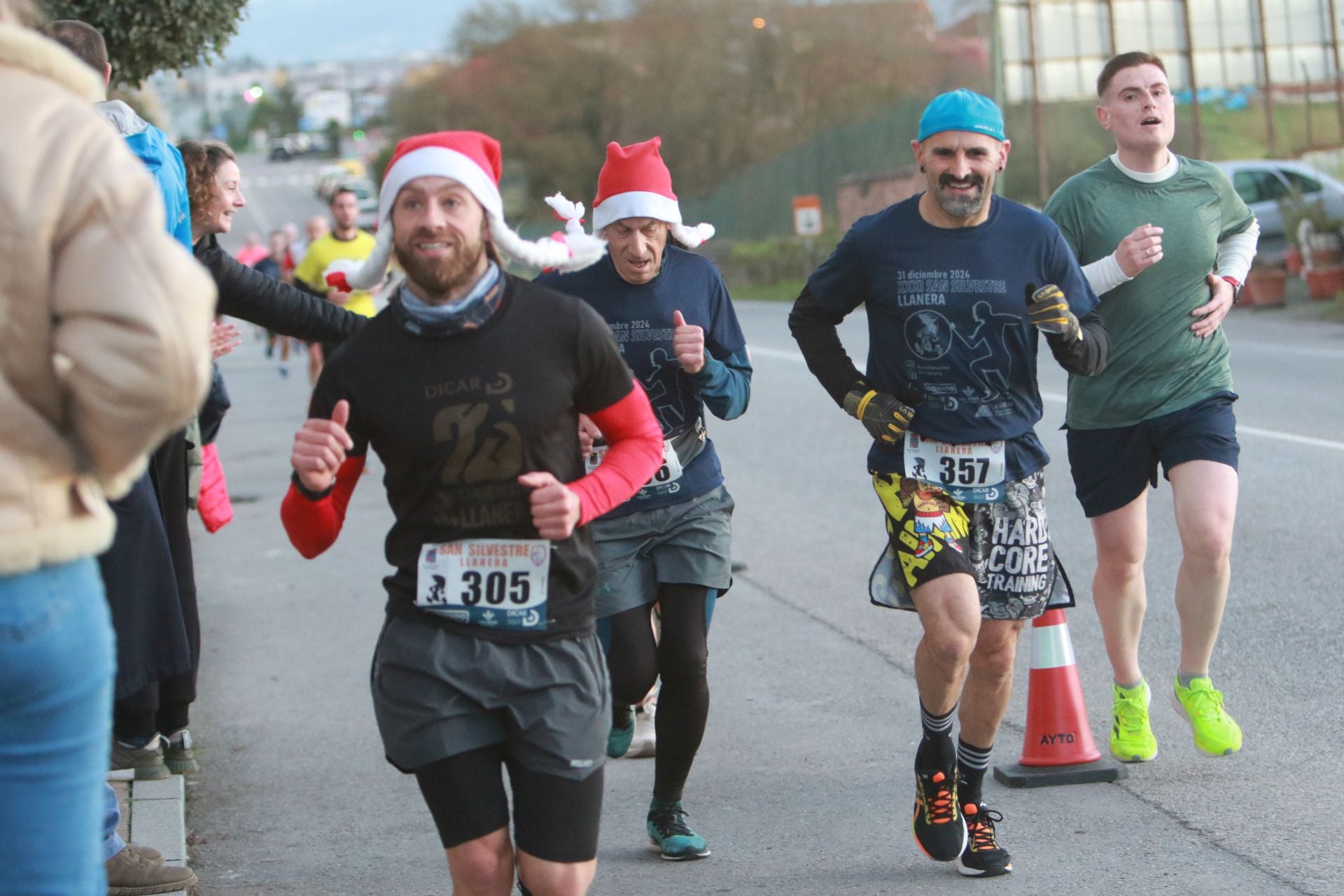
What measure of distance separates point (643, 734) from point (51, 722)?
3.77 meters

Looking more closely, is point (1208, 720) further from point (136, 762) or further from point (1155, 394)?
point (136, 762)

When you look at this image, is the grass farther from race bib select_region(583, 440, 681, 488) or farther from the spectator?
the spectator

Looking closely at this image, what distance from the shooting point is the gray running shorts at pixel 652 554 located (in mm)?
4973

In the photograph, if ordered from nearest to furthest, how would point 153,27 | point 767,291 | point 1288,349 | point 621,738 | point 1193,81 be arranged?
point 621,738, point 153,27, point 1288,349, point 1193,81, point 767,291

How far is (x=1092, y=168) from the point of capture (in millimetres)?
5793

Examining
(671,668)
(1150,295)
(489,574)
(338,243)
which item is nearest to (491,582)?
(489,574)

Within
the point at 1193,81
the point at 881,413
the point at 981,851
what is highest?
the point at 1193,81

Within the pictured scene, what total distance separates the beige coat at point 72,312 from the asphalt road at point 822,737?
101 inches

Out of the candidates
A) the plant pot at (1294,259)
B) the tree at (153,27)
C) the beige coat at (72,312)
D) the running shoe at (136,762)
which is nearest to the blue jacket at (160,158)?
the running shoe at (136,762)

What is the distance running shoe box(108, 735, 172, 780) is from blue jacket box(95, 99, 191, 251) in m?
1.59

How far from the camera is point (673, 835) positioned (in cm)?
489

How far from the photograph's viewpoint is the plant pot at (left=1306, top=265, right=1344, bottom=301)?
22.8 meters

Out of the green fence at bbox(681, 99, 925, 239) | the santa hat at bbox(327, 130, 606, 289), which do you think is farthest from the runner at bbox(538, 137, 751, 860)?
the green fence at bbox(681, 99, 925, 239)

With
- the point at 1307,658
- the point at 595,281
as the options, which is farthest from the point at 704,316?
the point at 1307,658
